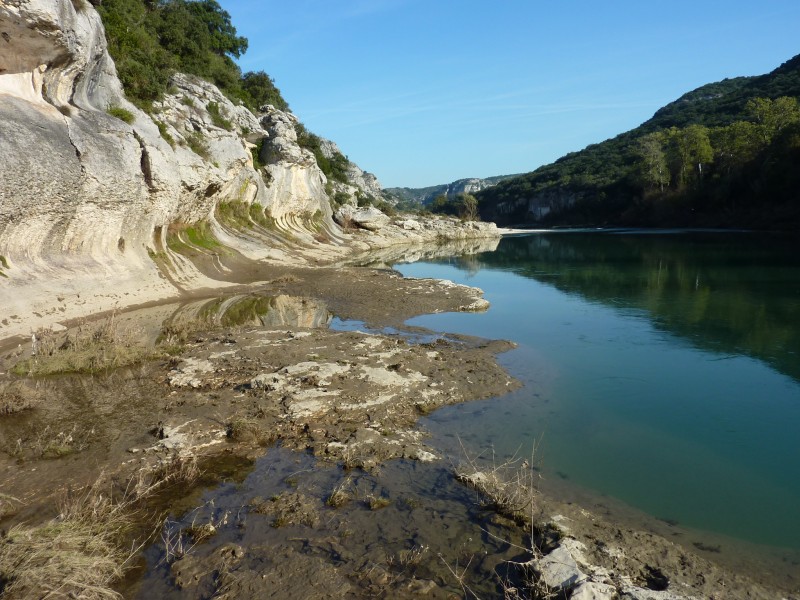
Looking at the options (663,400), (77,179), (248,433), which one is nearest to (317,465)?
(248,433)

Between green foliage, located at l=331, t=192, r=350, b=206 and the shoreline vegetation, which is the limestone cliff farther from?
green foliage, located at l=331, t=192, r=350, b=206

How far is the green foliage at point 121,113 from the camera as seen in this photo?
69.1 feet

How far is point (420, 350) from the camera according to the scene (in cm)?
1294

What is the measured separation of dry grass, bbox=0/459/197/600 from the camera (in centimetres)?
438

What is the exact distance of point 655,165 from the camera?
85625 millimetres

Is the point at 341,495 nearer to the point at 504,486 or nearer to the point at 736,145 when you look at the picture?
the point at 504,486

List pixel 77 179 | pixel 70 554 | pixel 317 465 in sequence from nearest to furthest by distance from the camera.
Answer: pixel 70 554, pixel 317 465, pixel 77 179

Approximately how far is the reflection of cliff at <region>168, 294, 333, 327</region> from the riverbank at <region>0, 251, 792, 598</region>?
8.40ft

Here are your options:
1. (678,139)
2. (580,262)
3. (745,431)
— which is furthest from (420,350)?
(678,139)

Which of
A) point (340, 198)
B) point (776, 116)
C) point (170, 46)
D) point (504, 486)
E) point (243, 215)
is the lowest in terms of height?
point (504, 486)

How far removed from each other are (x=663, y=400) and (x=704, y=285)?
1705cm

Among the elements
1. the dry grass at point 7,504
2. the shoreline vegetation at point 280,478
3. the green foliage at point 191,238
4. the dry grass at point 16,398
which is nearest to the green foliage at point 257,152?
the green foliage at point 191,238

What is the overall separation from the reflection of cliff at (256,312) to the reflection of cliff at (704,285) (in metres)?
11.5

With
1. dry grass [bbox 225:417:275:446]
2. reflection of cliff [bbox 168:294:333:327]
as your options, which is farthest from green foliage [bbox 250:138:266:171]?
dry grass [bbox 225:417:275:446]
